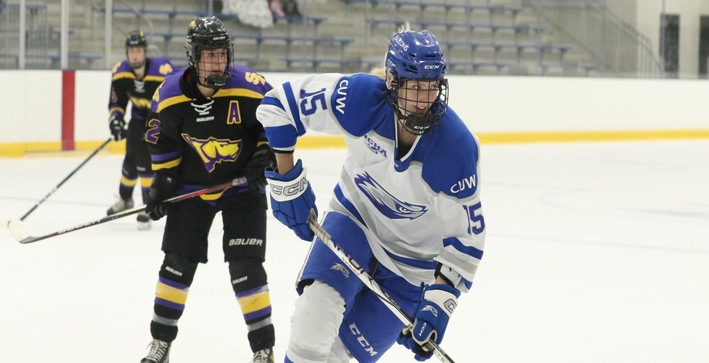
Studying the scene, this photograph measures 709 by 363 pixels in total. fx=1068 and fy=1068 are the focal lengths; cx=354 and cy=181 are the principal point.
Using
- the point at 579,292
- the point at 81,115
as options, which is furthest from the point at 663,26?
the point at 579,292

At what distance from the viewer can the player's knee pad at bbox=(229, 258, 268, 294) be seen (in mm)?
3104

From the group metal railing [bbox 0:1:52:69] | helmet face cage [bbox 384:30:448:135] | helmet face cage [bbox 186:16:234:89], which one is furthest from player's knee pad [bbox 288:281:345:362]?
metal railing [bbox 0:1:52:69]

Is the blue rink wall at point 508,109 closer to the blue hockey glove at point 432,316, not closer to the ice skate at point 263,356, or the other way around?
the ice skate at point 263,356

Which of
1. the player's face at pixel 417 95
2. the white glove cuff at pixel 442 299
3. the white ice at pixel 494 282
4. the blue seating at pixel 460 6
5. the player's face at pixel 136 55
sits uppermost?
the blue seating at pixel 460 6

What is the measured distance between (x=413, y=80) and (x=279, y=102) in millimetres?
450

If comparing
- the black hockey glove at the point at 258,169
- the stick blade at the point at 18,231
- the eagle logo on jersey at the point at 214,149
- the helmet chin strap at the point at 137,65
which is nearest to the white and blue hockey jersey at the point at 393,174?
the black hockey glove at the point at 258,169

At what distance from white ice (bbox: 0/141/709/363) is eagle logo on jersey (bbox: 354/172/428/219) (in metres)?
1.00

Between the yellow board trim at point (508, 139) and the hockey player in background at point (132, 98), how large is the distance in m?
3.08

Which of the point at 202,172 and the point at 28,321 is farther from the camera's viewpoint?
the point at 28,321

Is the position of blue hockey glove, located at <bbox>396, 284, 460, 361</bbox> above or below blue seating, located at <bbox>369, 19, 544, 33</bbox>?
below

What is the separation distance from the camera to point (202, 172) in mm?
3256

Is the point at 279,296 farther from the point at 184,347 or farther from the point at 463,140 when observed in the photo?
the point at 463,140

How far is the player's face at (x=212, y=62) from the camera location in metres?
3.09

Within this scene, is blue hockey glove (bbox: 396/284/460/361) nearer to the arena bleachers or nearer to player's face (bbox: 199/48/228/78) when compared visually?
player's face (bbox: 199/48/228/78)
